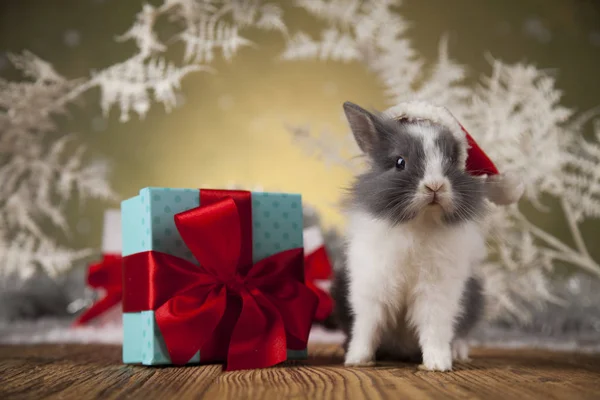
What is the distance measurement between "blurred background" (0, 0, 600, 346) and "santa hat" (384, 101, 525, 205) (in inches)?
41.5

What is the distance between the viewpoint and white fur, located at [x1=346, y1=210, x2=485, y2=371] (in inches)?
46.9

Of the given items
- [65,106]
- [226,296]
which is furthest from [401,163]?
[65,106]

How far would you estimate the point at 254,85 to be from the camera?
2.39 metres

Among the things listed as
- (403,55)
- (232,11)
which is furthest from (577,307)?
(232,11)

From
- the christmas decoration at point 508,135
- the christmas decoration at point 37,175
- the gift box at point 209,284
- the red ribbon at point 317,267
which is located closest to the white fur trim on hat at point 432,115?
the gift box at point 209,284

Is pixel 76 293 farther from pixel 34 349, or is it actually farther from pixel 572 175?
pixel 572 175

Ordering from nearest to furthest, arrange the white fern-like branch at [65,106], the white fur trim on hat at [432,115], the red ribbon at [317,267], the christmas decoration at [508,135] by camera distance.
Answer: the white fur trim on hat at [432,115], the red ribbon at [317,267], the christmas decoration at [508,135], the white fern-like branch at [65,106]

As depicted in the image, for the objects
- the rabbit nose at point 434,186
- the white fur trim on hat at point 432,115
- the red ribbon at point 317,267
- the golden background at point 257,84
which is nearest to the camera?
the rabbit nose at point 434,186

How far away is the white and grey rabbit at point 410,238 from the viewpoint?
45.4 inches

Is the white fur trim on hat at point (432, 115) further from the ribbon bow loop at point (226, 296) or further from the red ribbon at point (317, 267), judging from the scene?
the red ribbon at point (317, 267)

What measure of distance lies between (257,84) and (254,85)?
0.01 meters

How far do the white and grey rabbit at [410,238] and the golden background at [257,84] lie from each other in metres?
1.11

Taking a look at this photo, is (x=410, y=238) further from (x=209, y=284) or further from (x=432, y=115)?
(x=209, y=284)

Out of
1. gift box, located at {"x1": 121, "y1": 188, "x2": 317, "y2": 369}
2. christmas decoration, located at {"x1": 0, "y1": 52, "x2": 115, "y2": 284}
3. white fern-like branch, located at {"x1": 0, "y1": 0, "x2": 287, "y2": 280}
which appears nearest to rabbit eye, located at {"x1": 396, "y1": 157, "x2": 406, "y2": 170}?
gift box, located at {"x1": 121, "y1": 188, "x2": 317, "y2": 369}
